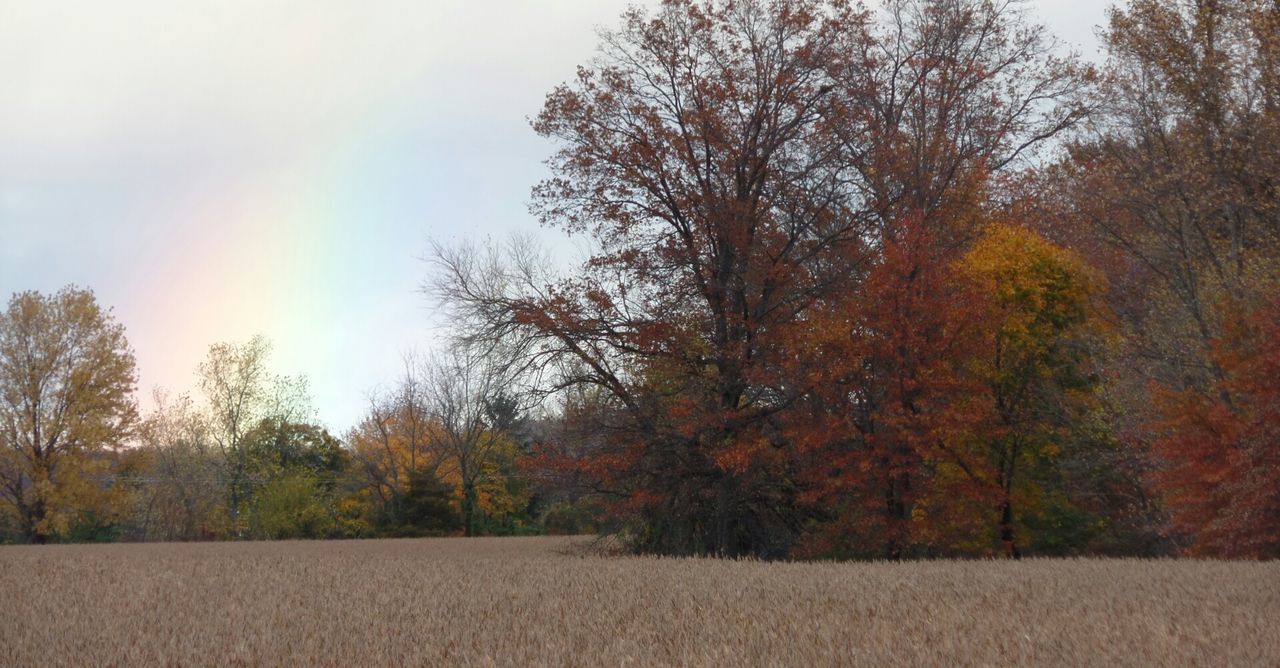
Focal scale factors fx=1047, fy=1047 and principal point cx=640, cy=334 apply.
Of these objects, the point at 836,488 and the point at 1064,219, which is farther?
the point at 1064,219

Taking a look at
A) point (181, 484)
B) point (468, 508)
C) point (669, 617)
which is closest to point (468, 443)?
point (468, 508)

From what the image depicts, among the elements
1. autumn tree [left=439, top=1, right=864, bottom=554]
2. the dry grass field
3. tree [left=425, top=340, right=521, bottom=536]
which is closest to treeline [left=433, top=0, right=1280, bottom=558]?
autumn tree [left=439, top=1, right=864, bottom=554]

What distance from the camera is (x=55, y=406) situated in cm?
4516

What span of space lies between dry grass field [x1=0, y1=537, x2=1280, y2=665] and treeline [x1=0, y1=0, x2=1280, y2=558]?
906cm

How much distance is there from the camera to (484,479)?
54.2 metres

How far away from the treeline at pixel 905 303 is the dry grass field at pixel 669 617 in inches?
357

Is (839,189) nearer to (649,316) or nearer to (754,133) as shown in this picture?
(754,133)

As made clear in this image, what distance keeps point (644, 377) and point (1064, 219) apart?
16.1 meters

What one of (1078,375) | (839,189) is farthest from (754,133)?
Answer: (1078,375)

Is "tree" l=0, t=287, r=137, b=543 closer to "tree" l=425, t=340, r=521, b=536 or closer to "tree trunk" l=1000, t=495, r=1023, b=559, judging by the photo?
"tree" l=425, t=340, r=521, b=536

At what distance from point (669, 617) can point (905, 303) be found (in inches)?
638

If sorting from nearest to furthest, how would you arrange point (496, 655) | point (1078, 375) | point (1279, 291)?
point (496, 655)
point (1279, 291)
point (1078, 375)

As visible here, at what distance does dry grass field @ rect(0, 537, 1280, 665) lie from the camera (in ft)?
23.4

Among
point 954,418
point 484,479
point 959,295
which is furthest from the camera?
point 484,479
